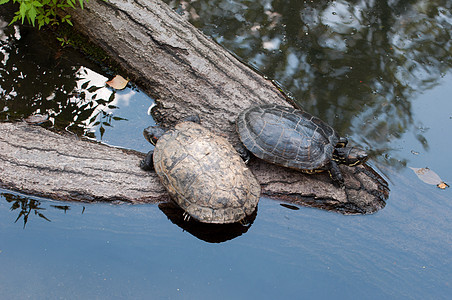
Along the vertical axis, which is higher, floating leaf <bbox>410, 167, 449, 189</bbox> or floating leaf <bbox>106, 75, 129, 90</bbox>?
floating leaf <bbox>410, 167, 449, 189</bbox>

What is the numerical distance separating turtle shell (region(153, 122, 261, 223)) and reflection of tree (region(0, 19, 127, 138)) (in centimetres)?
130

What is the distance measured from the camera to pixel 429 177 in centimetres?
427

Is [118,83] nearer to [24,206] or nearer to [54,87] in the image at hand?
[54,87]

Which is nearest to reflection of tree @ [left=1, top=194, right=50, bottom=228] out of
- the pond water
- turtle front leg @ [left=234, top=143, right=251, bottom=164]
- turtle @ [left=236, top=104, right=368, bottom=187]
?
the pond water

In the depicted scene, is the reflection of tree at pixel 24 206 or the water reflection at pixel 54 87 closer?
the reflection of tree at pixel 24 206

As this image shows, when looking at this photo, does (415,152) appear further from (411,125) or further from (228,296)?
(228,296)

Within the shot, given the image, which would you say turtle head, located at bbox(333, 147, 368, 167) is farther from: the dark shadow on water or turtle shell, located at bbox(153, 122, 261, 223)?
the dark shadow on water

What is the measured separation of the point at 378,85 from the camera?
5301 millimetres

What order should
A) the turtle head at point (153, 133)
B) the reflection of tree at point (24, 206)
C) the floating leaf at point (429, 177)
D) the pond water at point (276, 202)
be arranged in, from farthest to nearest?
the floating leaf at point (429, 177) → the turtle head at point (153, 133) → the reflection of tree at point (24, 206) → the pond water at point (276, 202)

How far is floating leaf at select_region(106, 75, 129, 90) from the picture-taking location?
484 centimetres

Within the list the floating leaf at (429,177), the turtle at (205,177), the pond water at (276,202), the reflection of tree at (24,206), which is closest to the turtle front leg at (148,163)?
the turtle at (205,177)

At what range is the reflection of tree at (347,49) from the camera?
5.00 m

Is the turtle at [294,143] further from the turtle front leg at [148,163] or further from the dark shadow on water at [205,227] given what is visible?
the turtle front leg at [148,163]

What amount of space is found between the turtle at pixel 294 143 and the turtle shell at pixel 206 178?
30cm
